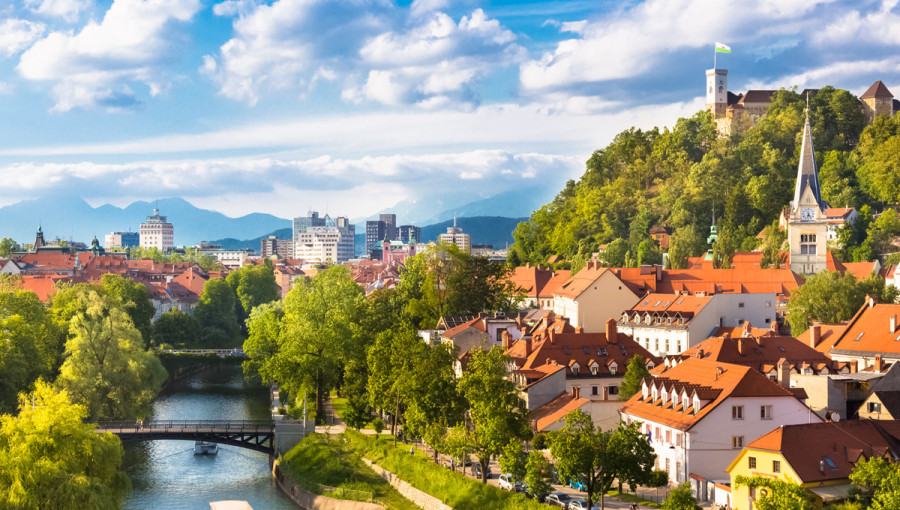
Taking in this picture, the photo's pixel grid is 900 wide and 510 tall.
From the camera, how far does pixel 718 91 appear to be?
142 m

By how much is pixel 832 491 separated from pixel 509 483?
12.7 metres

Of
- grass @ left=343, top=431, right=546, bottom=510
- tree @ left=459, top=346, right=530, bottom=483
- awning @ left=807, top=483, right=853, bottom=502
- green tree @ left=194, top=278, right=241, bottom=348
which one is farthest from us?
green tree @ left=194, top=278, right=241, bottom=348

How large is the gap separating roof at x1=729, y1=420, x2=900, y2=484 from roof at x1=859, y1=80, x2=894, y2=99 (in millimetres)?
94642

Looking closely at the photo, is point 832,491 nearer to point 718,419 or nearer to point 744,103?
point 718,419

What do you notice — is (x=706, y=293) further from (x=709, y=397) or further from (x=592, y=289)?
(x=709, y=397)

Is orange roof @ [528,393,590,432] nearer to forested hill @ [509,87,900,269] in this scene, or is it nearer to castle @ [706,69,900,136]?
forested hill @ [509,87,900,269]

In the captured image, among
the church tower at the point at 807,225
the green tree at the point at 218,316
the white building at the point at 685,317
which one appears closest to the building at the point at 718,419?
the white building at the point at 685,317

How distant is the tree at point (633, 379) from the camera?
50812 millimetres

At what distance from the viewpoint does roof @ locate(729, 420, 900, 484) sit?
3709 centimetres

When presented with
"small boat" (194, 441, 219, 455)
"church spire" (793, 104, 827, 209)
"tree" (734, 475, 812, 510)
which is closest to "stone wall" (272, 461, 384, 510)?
"small boat" (194, 441, 219, 455)

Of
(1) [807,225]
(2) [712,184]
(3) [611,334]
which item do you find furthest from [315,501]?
(2) [712,184]

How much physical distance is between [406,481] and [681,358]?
14832mm

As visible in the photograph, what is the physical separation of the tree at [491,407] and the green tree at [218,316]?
70.9m

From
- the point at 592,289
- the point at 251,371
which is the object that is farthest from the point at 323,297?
the point at 592,289
